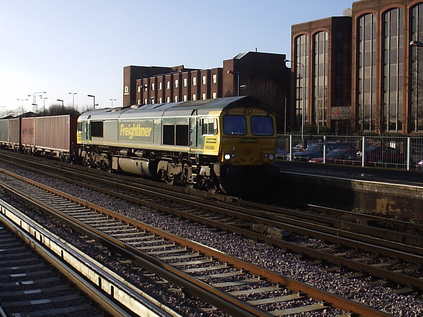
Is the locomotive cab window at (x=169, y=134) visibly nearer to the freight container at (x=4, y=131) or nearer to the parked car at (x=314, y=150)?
the parked car at (x=314, y=150)

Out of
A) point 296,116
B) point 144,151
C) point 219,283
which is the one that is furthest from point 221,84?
point 219,283

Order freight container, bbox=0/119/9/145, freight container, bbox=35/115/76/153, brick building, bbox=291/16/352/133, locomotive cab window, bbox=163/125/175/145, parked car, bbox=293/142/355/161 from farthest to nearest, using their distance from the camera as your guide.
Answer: brick building, bbox=291/16/352/133 → freight container, bbox=0/119/9/145 → freight container, bbox=35/115/76/153 → parked car, bbox=293/142/355/161 → locomotive cab window, bbox=163/125/175/145

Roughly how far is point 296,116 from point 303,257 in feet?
203

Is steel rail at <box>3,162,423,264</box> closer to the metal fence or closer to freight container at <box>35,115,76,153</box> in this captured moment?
the metal fence

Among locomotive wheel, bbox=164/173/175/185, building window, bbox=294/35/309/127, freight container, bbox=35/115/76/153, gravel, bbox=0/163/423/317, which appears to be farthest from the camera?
building window, bbox=294/35/309/127

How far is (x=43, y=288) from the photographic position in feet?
26.9

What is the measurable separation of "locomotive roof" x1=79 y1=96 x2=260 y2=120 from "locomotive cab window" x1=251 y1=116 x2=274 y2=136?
1.66 ft

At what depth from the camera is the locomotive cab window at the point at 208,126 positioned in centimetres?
1795

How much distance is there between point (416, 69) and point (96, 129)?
1505 inches

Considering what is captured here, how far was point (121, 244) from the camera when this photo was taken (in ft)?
35.0

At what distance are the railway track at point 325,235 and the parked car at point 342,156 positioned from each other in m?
10.9

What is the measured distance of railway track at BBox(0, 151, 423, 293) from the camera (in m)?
9.45

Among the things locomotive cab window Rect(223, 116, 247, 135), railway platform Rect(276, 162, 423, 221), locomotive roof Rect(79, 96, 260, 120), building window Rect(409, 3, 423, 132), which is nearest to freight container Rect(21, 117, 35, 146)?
locomotive roof Rect(79, 96, 260, 120)

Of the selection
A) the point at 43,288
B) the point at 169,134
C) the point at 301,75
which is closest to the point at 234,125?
the point at 169,134
